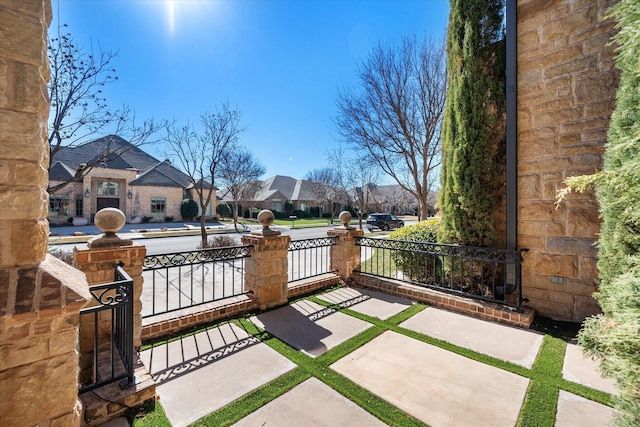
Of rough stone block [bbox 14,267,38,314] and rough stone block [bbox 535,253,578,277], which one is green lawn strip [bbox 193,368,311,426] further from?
rough stone block [bbox 535,253,578,277]

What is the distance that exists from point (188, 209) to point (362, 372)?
1206 inches

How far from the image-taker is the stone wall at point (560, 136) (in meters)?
3.52

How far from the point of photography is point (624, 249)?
2.51 m

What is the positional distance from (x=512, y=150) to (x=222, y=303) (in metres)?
5.23

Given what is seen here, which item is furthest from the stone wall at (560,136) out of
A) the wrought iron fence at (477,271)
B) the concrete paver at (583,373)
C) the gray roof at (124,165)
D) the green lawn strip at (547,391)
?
the gray roof at (124,165)

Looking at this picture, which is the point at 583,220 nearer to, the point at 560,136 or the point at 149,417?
the point at 560,136

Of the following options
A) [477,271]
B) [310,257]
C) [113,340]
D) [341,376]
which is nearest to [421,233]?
[477,271]

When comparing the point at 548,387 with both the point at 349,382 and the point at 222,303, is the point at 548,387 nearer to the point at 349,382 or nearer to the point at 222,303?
the point at 349,382

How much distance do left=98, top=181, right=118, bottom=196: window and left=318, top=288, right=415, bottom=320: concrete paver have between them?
97.7 ft

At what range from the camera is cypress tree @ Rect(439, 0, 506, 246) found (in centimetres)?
432

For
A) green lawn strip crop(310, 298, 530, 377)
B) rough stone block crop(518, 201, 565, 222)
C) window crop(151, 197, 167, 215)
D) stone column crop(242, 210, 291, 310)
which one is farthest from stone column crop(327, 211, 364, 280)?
window crop(151, 197, 167, 215)

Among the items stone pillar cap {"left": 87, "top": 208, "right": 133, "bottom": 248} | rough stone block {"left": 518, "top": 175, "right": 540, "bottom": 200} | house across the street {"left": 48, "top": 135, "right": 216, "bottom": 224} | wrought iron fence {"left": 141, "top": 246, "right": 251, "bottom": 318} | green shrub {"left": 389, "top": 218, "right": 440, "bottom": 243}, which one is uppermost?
house across the street {"left": 48, "top": 135, "right": 216, "bottom": 224}

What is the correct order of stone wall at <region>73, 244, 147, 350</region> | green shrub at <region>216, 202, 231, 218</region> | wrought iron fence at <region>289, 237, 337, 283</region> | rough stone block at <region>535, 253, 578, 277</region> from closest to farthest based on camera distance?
stone wall at <region>73, 244, 147, 350</region> < rough stone block at <region>535, 253, 578, 277</region> < wrought iron fence at <region>289, 237, 337, 283</region> < green shrub at <region>216, 202, 231, 218</region>

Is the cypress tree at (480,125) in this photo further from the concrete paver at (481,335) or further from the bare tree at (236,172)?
the bare tree at (236,172)
